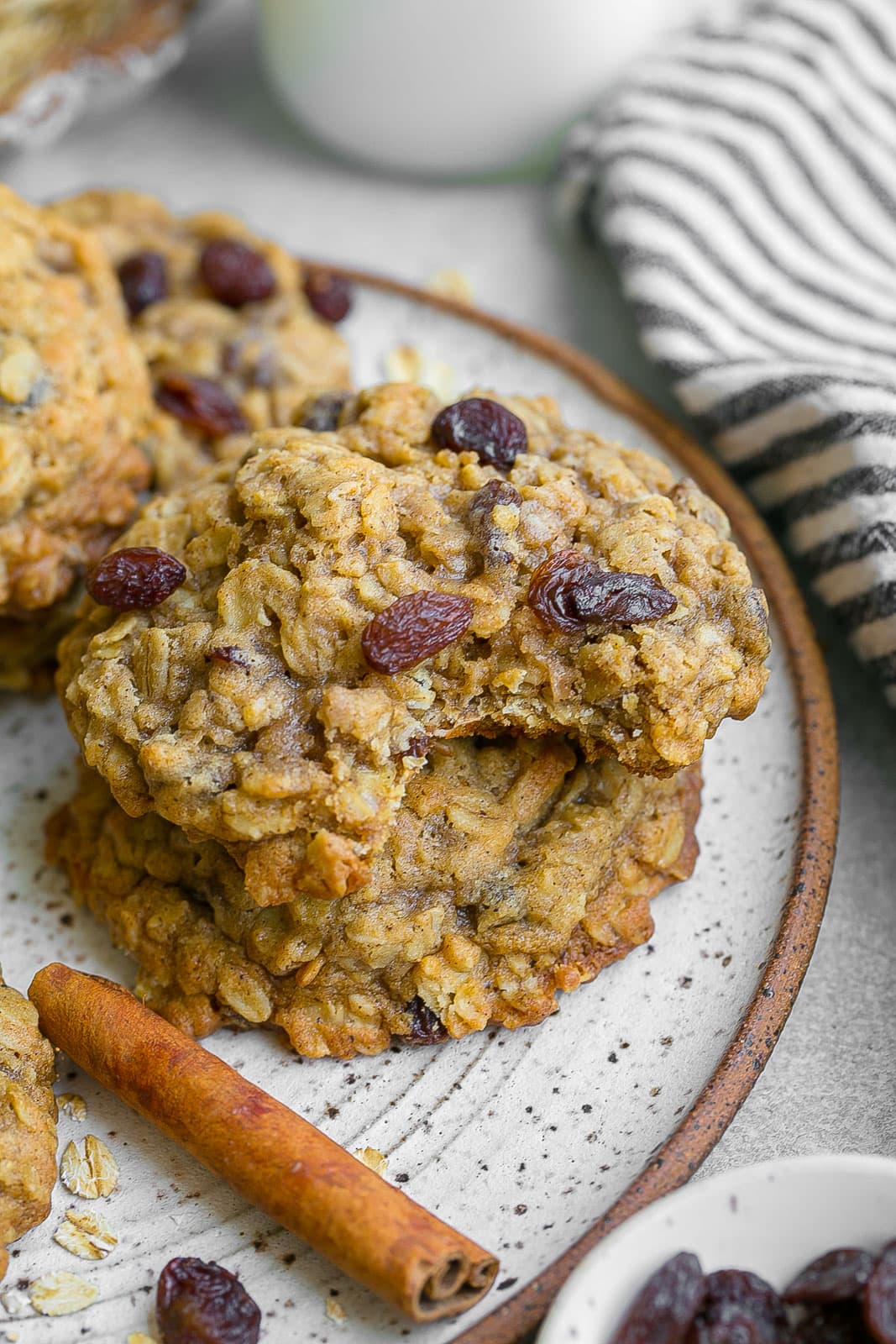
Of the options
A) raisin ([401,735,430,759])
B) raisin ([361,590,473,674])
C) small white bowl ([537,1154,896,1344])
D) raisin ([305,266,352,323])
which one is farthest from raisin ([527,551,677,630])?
raisin ([305,266,352,323])

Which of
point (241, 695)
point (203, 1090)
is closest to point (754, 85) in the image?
point (241, 695)

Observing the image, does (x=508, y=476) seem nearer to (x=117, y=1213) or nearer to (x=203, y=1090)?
(x=203, y=1090)

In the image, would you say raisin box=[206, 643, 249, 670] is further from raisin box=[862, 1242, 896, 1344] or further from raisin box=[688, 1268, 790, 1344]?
raisin box=[862, 1242, 896, 1344]

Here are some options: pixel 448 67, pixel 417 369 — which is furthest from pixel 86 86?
pixel 417 369

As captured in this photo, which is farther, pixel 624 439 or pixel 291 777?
pixel 624 439

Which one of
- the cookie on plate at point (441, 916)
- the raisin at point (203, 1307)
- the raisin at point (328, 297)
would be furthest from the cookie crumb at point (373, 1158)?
the raisin at point (328, 297)

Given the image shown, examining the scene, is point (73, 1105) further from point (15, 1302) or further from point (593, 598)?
point (593, 598)
